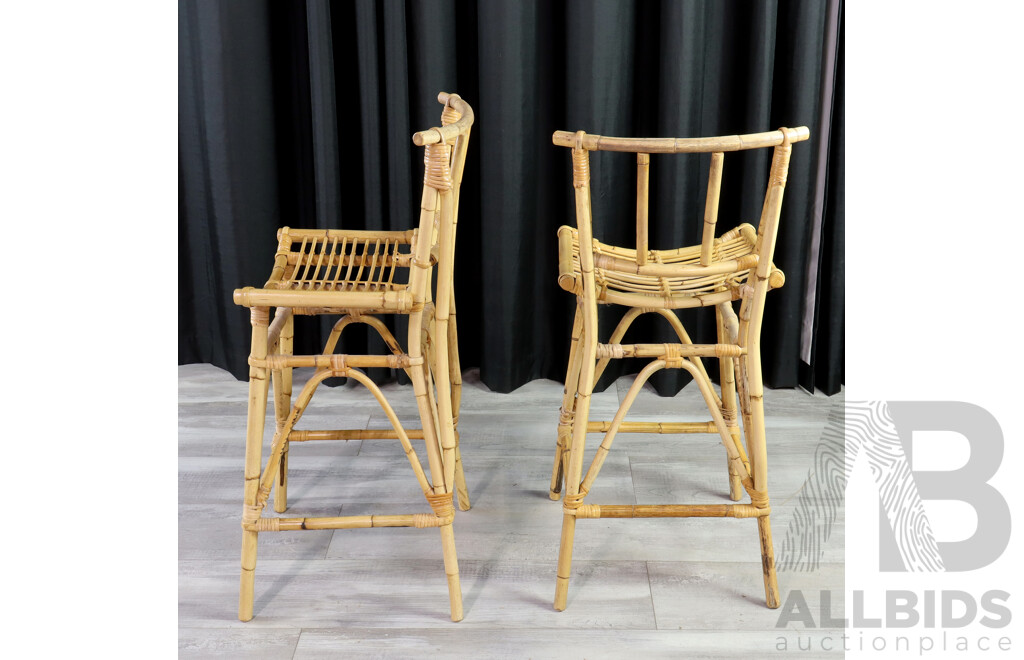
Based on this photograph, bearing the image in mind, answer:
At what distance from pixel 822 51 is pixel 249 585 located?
1.89m

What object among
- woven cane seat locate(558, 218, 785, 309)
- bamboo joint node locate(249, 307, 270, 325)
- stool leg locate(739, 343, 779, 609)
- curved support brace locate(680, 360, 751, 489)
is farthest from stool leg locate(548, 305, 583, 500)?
bamboo joint node locate(249, 307, 270, 325)

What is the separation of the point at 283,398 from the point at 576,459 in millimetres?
648

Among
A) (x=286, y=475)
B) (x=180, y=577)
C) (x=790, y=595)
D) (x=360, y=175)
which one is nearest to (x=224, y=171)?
(x=360, y=175)

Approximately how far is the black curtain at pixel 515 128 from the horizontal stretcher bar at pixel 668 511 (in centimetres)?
89

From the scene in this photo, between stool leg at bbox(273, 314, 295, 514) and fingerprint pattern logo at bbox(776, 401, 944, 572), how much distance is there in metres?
1.03

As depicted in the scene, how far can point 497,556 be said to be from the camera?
172cm

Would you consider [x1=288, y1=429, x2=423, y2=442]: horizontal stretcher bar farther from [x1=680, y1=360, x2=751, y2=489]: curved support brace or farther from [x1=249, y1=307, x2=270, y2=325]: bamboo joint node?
[x1=680, y1=360, x2=751, y2=489]: curved support brace

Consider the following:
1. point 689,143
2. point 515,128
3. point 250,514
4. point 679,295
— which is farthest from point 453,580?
point 515,128

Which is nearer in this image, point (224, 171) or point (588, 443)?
point (588, 443)

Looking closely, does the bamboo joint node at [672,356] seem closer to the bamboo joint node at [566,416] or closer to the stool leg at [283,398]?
the bamboo joint node at [566,416]

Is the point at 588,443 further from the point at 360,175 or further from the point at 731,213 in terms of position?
A: the point at 360,175

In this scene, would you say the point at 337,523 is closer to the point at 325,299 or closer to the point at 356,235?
the point at 325,299

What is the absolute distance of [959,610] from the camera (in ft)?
5.08

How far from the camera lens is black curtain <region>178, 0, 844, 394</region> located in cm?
224
